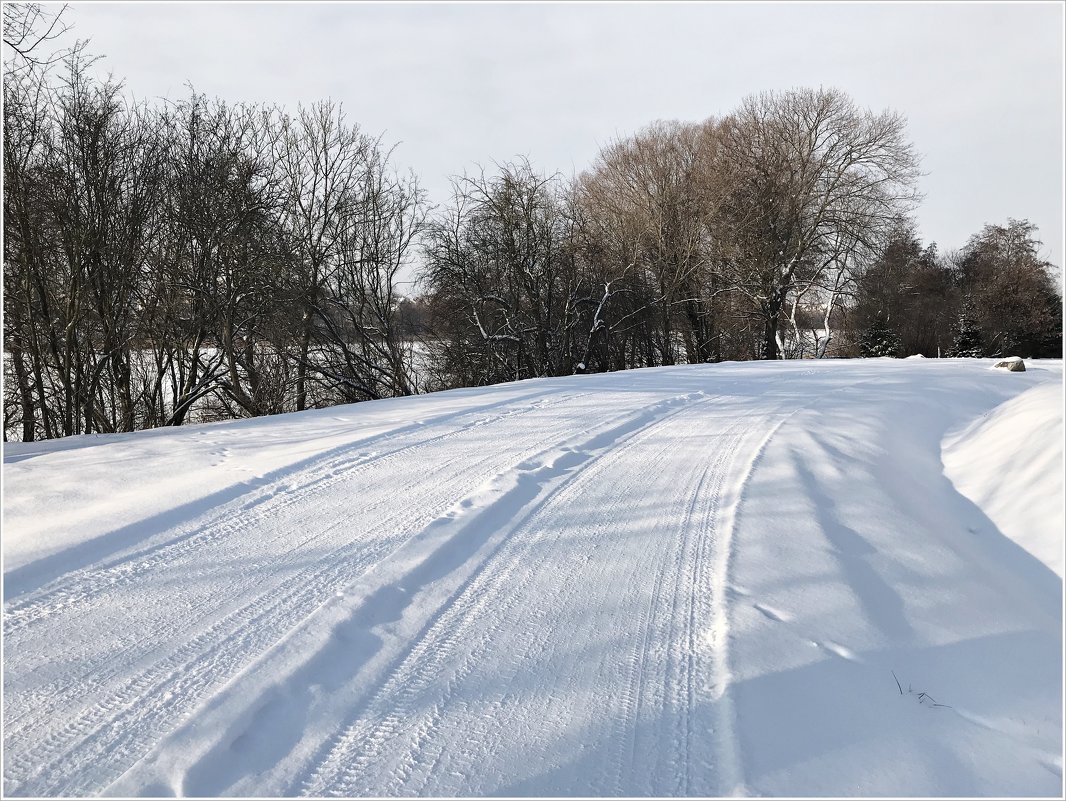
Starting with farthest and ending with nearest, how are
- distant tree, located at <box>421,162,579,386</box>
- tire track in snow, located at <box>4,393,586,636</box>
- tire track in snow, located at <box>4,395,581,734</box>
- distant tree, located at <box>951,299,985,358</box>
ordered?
distant tree, located at <box>951,299,985,358</box>, distant tree, located at <box>421,162,579,386</box>, tire track in snow, located at <box>4,393,586,636</box>, tire track in snow, located at <box>4,395,581,734</box>

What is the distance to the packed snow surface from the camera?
6.68 feet

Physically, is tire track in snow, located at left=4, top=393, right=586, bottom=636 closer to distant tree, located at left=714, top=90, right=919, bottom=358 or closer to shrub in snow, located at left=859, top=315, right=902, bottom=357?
distant tree, located at left=714, top=90, right=919, bottom=358

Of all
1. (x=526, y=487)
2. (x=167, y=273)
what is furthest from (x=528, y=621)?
(x=167, y=273)

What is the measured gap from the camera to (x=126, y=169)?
33.6 ft

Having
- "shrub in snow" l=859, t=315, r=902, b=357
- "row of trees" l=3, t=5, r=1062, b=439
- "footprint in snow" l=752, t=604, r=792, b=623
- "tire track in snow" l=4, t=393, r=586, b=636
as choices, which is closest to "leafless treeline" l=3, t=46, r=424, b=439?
"row of trees" l=3, t=5, r=1062, b=439

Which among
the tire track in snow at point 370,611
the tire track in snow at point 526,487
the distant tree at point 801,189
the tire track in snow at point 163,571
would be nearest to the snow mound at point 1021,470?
the tire track in snow at point 526,487

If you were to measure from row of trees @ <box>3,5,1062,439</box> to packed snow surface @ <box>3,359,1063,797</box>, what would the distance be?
5846 millimetres

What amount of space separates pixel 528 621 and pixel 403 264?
1394cm

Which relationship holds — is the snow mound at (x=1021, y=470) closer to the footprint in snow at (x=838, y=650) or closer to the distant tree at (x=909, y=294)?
the footprint in snow at (x=838, y=650)

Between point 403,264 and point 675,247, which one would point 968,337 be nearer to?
point 675,247

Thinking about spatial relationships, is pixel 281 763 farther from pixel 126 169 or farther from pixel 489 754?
pixel 126 169

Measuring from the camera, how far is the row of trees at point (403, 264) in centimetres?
964

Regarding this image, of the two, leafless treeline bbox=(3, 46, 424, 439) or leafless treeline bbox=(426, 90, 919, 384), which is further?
→ leafless treeline bbox=(426, 90, 919, 384)

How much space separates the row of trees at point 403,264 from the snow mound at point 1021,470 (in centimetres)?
992
